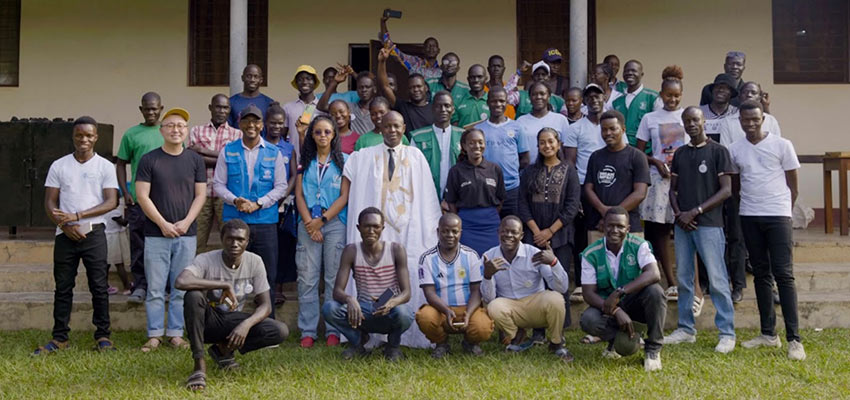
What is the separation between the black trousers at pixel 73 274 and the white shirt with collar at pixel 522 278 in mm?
2928

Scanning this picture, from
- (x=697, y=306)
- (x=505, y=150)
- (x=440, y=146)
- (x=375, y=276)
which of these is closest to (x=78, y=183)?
(x=375, y=276)

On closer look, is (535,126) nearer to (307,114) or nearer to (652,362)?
(307,114)

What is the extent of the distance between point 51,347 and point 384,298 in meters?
2.59

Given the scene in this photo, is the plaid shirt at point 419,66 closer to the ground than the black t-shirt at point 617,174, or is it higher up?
higher up

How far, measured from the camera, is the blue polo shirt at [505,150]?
6367 millimetres

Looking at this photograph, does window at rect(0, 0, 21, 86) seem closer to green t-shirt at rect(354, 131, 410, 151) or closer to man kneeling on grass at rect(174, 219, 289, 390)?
green t-shirt at rect(354, 131, 410, 151)

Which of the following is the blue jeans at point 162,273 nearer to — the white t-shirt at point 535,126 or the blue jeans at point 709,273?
the white t-shirt at point 535,126

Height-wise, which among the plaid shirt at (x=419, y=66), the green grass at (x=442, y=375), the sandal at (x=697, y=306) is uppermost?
the plaid shirt at (x=419, y=66)

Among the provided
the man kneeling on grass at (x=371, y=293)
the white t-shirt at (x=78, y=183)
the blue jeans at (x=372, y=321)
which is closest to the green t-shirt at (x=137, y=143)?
the white t-shirt at (x=78, y=183)

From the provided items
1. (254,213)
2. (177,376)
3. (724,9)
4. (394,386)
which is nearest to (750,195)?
(394,386)

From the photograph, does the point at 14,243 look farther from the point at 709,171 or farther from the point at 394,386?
the point at 709,171

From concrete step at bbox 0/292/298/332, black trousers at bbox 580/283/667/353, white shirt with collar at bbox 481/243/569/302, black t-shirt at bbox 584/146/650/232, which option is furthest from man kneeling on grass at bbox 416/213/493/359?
concrete step at bbox 0/292/298/332

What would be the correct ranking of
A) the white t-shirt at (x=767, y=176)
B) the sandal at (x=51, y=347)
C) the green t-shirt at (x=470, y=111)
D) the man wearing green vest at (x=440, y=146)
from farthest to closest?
the green t-shirt at (x=470, y=111) < the man wearing green vest at (x=440, y=146) < the sandal at (x=51, y=347) < the white t-shirt at (x=767, y=176)

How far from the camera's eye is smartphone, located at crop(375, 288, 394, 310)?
17.3 ft
